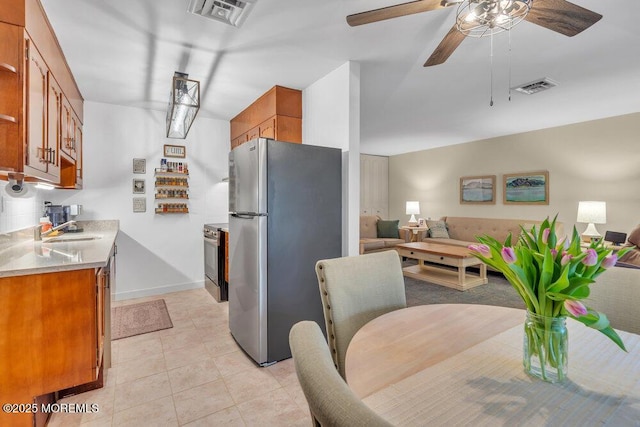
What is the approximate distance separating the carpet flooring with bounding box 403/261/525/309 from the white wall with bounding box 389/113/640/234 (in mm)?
1713

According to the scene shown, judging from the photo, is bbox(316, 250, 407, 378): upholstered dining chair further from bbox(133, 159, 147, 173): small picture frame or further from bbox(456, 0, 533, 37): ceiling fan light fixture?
bbox(133, 159, 147, 173): small picture frame

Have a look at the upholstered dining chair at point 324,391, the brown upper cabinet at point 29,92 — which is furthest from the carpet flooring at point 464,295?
the brown upper cabinet at point 29,92

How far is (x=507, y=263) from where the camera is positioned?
80 centimetres

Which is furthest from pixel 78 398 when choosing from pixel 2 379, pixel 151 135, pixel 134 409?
pixel 151 135

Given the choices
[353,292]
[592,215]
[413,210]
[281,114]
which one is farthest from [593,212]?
[353,292]

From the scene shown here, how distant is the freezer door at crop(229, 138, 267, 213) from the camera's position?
2.27 meters

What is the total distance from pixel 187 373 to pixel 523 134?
6.02 m

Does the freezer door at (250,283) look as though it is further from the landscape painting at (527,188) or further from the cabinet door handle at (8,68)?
the landscape painting at (527,188)

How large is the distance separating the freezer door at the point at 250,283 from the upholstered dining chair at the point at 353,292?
104 centimetres

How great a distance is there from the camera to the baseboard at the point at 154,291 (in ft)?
12.5

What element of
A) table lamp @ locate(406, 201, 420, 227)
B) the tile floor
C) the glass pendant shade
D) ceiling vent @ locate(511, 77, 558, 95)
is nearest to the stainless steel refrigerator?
the tile floor

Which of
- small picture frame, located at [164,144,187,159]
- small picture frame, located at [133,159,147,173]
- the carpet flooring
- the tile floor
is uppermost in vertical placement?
small picture frame, located at [164,144,187,159]

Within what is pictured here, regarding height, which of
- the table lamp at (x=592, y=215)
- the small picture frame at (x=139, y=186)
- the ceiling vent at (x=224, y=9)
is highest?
the ceiling vent at (x=224, y=9)

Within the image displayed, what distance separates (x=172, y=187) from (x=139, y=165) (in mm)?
456
